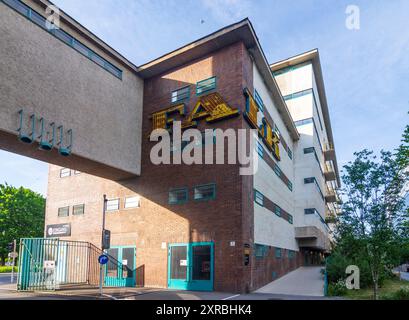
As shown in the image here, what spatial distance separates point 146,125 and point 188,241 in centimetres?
854

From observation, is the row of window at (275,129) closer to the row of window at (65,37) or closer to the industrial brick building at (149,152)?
the industrial brick building at (149,152)

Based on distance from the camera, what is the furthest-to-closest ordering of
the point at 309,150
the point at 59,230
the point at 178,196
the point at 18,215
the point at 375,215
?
1. the point at 18,215
2. the point at 309,150
3. the point at 59,230
4. the point at 178,196
5. the point at 375,215

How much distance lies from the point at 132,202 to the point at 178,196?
3.88 metres

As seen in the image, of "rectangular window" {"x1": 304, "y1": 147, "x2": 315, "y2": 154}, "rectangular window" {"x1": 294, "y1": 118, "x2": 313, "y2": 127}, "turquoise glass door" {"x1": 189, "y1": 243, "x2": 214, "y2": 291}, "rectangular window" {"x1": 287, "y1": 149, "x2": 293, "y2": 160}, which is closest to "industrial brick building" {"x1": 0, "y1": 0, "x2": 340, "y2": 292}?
"turquoise glass door" {"x1": 189, "y1": 243, "x2": 214, "y2": 291}

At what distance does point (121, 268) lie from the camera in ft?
72.2

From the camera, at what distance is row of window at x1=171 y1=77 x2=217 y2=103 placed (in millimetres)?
20969

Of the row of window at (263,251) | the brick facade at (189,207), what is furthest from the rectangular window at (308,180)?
the brick facade at (189,207)

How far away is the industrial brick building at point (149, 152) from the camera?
57.4 feet

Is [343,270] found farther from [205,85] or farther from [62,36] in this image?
[62,36]

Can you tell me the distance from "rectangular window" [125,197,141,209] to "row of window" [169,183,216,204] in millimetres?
2773

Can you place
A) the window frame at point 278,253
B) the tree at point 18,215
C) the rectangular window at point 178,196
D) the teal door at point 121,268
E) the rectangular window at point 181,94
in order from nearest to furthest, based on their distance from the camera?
the rectangular window at point 178,196, the teal door at point 121,268, the rectangular window at point 181,94, the window frame at point 278,253, the tree at point 18,215

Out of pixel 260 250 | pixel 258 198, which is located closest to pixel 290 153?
pixel 258 198

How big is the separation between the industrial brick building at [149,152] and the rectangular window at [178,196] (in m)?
0.06
